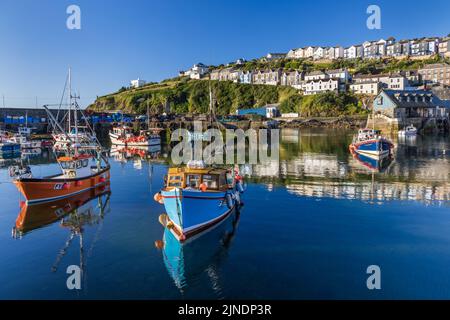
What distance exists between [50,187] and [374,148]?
38243mm

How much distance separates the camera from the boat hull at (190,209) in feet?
54.7

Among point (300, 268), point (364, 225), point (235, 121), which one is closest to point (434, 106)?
point (235, 121)

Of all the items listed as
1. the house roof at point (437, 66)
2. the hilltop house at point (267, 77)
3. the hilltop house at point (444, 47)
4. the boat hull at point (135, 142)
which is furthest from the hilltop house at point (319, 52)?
the boat hull at point (135, 142)

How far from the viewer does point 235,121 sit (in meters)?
105

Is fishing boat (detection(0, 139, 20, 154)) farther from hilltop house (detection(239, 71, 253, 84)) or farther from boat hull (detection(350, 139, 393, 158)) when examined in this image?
hilltop house (detection(239, 71, 253, 84))

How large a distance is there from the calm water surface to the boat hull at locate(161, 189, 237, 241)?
63 cm

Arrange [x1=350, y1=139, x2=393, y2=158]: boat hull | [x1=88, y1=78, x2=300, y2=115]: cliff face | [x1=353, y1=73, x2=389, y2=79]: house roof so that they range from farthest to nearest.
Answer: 1. [x1=88, y1=78, x2=300, y2=115]: cliff face
2. [x1=353, y1=73, x2=389, y2=79]: house roof
3. [x1=350, y1=139, x2=393, y2=158]: boat hull

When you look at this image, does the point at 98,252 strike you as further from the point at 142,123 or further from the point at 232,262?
the point at 142,123

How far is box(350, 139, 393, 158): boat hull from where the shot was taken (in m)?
45.9

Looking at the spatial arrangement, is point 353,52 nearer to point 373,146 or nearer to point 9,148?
point 373,146

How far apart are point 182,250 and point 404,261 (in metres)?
9.39

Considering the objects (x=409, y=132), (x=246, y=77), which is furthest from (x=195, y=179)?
(x=246, y=77)

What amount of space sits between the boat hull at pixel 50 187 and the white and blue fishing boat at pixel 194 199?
10.4 meters

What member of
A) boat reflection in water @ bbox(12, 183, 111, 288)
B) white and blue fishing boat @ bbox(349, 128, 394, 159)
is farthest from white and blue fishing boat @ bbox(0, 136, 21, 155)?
white and blue fishing boat @ bbox(349, 128, 394, 159)
